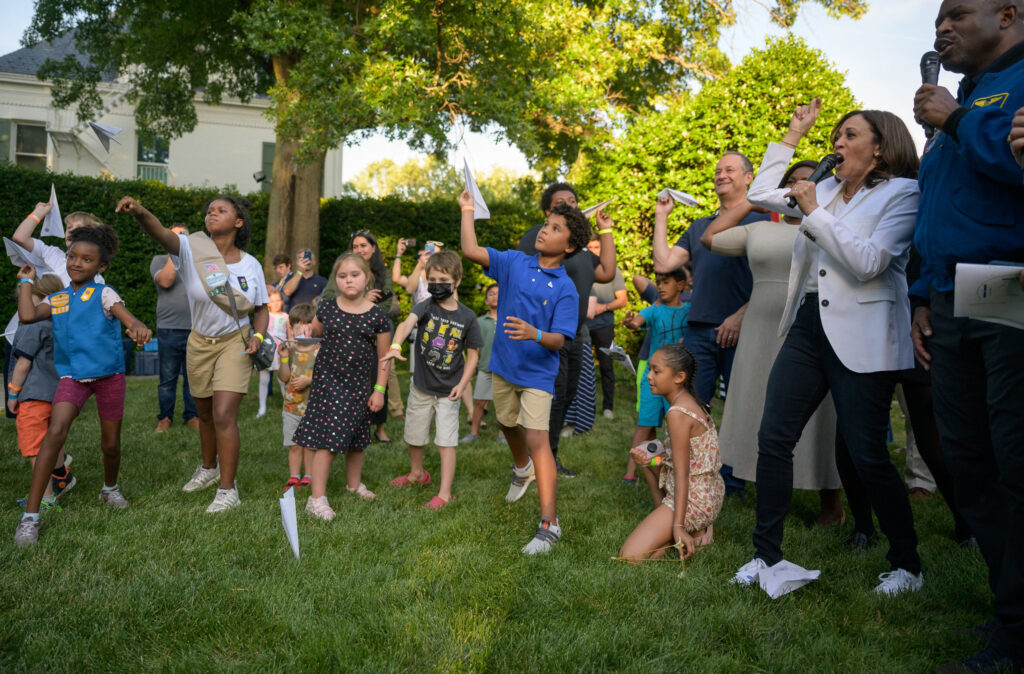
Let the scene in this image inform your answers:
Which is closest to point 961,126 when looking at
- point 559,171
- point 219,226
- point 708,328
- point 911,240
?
point 911,240

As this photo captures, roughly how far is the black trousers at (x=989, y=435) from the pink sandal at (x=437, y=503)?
307cm

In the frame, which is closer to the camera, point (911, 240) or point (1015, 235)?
point (1015, 235)

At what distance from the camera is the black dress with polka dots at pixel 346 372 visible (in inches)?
199

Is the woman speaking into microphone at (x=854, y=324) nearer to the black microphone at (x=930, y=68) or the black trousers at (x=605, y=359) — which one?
the black microphone at (x=930, y=68)

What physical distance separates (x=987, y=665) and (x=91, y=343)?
16.1 ft

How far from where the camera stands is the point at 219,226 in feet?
16.2

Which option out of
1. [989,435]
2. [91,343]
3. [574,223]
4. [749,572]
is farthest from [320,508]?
[989,435]

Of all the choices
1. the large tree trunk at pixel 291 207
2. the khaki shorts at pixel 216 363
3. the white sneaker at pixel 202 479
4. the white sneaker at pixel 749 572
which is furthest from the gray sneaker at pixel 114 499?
→ the large tree trunk at pixel 291 207

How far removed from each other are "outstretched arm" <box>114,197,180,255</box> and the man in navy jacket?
3890mm

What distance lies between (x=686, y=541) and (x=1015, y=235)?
213cm

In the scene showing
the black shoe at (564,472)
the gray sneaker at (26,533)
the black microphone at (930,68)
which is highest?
the black microphone at (930,68)

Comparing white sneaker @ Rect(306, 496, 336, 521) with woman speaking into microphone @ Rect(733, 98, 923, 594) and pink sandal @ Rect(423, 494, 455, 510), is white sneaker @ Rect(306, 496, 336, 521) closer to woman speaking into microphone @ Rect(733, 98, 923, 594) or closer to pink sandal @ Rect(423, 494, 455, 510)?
pink sandal @ Rect(423, 494, 455, 510)

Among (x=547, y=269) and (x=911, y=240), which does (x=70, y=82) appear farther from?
(x=911, y=240)

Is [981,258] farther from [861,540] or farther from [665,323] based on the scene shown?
[665,323]
